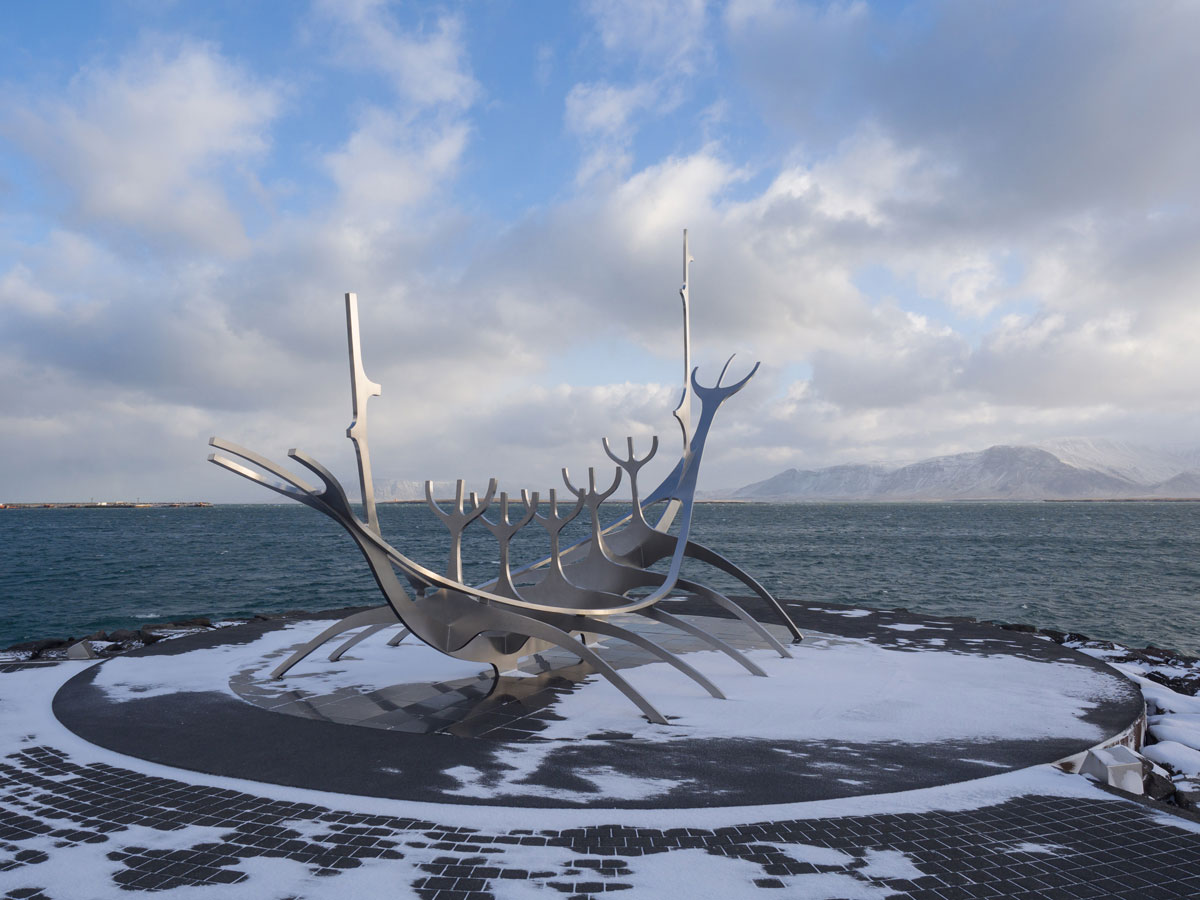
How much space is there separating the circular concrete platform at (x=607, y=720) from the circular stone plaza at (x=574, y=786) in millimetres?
42

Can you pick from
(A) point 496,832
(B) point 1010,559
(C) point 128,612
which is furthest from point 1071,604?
(C) point 128,612

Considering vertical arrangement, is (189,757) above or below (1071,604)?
above

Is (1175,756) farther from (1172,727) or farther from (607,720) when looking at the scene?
(607,720)

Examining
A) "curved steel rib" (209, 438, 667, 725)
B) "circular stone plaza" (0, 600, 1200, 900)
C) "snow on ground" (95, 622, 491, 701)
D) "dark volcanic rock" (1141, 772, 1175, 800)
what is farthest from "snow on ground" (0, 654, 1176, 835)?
"snow on ground" (95, 622, 491, 701)

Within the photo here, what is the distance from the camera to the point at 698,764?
290 inches

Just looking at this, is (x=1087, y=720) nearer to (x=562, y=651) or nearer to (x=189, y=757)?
(x=562, y=651)

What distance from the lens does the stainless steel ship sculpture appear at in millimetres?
8898

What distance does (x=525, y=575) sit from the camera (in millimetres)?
13852

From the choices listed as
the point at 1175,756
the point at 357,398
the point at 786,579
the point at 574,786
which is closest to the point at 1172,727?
the point at 1175,756

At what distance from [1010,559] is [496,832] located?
177 ft

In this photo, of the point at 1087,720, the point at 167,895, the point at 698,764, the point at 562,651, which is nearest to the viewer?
the point at 167,895

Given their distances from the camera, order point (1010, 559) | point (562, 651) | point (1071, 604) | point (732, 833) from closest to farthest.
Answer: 1. point (732, 833)
2. point (562, 651)
3. point (1071, 604)
4. point (1010, 559)

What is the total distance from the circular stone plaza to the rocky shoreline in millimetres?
553

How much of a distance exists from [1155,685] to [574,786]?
979cm
